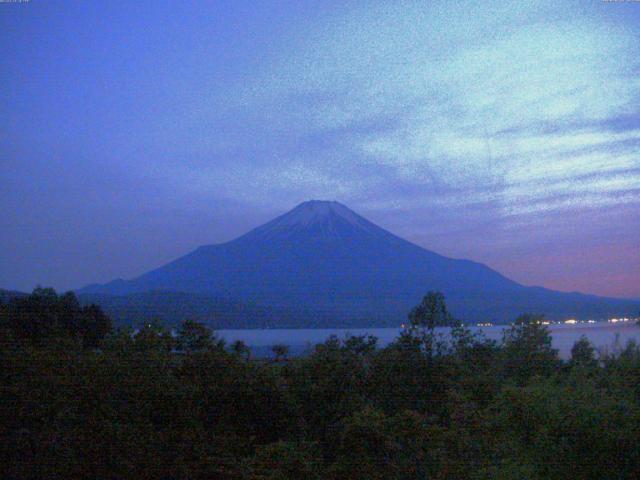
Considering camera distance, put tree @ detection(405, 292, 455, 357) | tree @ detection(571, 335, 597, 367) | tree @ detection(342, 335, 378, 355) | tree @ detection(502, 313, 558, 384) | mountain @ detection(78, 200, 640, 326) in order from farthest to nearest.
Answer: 1. mountain @ detection(78, 200, 640, 326)
2. tree @ detection(405, 292, 455, 357)
3. tree @ detection(342, 335, 378, 355)
4. tree @ detection(502, 313, 558, 384)
5. tree @ detection(571, 335, 597, 367)

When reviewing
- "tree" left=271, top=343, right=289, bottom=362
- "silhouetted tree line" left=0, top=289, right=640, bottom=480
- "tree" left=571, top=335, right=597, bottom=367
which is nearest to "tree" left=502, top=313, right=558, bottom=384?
"silhouetted tree line" left=0, top=289, right=640, bottom=480

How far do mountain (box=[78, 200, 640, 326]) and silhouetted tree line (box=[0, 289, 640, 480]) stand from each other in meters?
1.08

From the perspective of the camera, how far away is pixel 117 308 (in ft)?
20.5

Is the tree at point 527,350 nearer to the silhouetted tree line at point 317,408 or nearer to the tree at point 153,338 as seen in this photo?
the silhouetted tree line at point 317,408

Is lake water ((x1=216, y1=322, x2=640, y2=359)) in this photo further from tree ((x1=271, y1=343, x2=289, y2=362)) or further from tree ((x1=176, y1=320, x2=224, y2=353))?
tree ((x1=176, y1=320, x2=224, y2=353))

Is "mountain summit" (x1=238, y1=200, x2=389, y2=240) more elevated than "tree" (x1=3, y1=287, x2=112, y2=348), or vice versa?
"mountain summit" (x1=238, y1=200, x2=389, y2=240)

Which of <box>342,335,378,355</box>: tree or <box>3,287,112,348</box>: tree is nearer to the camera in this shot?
<box>342,335,378,355</box>: tree

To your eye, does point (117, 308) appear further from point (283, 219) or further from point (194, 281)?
point (283, 219)

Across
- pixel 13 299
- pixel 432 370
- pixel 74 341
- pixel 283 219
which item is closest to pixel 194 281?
pixel 13 299

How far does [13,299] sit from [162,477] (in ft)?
9.95

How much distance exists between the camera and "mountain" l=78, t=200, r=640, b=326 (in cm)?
762

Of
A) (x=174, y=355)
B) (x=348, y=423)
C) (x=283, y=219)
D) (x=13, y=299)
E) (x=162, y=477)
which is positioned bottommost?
(x=162, y=477)

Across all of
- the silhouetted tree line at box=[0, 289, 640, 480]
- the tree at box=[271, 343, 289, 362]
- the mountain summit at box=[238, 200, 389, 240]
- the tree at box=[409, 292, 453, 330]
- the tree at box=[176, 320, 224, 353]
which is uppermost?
the mountain summit at box=[238, 200, 389, 240]

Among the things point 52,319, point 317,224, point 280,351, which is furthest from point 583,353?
point 317,224
